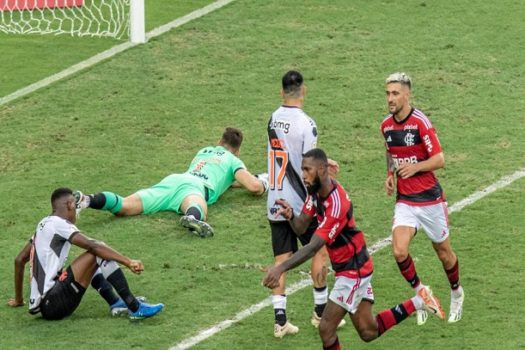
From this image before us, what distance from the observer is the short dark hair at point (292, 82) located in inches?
464

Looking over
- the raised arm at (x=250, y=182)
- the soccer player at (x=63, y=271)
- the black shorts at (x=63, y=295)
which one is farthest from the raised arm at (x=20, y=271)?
the raised arm at (x=250, y=182)

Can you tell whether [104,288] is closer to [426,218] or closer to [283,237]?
[283,237]

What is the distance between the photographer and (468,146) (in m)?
16.8

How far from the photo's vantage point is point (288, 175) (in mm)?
11938

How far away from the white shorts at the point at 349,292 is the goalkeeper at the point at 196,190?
144 inches

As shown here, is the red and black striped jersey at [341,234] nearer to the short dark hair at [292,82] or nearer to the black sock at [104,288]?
the short dark hair at [292,82]

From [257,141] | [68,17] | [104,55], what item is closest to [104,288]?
[257,141]

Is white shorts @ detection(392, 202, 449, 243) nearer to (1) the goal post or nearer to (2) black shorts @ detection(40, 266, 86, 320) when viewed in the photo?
(2) black shorts @ detection(40, 266, 86, 320)

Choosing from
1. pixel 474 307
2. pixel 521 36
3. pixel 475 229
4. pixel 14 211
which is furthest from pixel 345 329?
pixel 521 36

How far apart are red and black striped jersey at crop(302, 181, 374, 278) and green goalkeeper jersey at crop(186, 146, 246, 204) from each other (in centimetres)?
442

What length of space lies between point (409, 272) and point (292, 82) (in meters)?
2.08

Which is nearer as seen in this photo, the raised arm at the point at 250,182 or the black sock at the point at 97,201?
the black sock at the point at 97,201

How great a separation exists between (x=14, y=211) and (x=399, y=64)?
6845 millimetres

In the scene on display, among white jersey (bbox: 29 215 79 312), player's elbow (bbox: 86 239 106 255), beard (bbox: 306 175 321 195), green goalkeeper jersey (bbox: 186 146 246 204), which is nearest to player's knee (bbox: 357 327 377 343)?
beard (bbox: 306 175 321 195)
